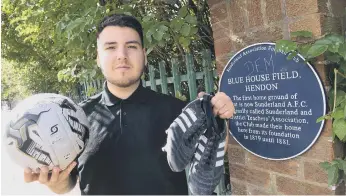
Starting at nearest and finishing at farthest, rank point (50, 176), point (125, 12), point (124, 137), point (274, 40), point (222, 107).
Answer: point (222, 107) → point (50, 176) → point (124, 137) → point (274, 40) → point (125, 12)

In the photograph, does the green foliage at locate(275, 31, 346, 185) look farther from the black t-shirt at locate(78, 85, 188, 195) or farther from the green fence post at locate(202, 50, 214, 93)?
the green fence post at locate(202, 50, 214, 93)

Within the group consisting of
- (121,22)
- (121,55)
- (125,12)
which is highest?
(125,12)

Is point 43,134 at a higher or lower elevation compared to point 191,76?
lower

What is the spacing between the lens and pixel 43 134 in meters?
1.43

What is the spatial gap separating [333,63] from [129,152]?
1.07 m

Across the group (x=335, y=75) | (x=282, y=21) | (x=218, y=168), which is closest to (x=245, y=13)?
(x=282, y=21)

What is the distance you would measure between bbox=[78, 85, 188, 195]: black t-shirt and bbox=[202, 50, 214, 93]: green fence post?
78 centimetres

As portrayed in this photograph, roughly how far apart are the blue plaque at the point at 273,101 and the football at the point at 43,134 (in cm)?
96

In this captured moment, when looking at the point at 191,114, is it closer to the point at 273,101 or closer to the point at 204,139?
the point at 204,139

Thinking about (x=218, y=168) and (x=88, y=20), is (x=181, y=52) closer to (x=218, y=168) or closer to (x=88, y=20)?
(x=88, y=20)

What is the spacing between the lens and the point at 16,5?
4.09m

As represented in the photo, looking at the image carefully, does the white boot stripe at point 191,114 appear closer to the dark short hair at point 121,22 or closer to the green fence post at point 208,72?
the dark short hair at point 121,22

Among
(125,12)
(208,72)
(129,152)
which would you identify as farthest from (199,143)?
(125,12)

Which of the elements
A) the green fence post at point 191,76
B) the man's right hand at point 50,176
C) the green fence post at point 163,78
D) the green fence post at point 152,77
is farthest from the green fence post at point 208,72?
the man's right hand at point 50,176
